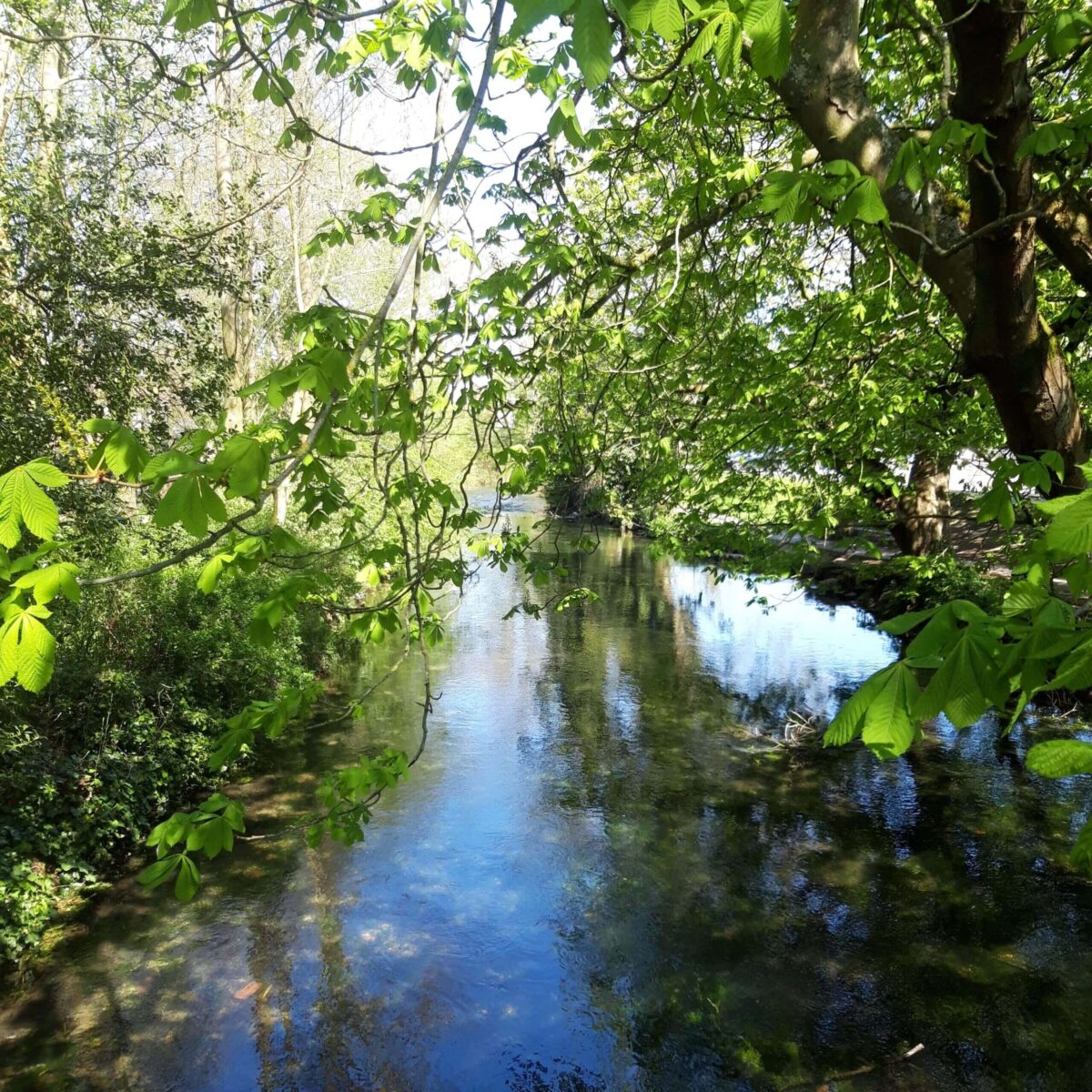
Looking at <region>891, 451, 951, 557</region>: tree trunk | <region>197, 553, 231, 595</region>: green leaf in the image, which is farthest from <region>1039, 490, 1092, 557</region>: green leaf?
<region>891, 451, 951, 557</region>: tree trunk

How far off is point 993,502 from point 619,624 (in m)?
15.0

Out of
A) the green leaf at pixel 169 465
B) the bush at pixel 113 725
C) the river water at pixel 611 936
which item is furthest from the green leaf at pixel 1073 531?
the bush at pixel 113 725

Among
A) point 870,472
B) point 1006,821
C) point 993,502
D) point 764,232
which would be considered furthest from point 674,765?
point 993,502

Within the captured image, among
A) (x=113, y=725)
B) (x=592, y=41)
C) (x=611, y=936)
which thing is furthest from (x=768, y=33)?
(x=113, y=725)

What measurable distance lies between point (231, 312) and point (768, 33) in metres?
14.4

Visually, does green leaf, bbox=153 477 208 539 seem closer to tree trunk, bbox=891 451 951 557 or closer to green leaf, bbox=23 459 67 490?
green leaf, bbox=23 459 67 490

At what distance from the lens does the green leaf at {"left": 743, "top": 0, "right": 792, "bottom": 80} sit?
1422 mm

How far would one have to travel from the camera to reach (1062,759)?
1336 mm

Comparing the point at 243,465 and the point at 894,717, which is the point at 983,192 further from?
the point at 243,465

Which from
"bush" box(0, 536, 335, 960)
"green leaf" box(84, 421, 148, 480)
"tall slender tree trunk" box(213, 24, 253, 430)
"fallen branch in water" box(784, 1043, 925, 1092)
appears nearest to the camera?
"green leaf" box(84, 421, 148, 480)

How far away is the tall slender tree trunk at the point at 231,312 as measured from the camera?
11.0m

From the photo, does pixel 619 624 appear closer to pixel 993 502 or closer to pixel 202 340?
pixel 202 340

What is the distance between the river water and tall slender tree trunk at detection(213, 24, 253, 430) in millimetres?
6539

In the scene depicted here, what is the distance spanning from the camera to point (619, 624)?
1758 centimetres
